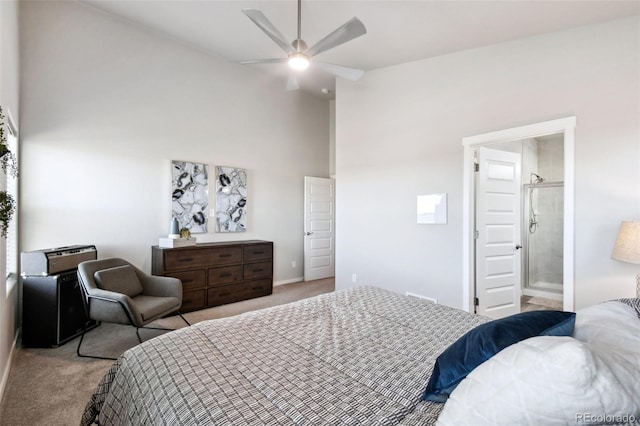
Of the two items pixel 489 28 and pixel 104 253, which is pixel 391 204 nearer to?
pixel 489 28

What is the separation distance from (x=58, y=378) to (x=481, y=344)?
300 centimetres

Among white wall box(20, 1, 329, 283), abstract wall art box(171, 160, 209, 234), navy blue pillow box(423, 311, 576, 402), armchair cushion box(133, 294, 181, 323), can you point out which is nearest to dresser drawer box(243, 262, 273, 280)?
white wall box(20, 1, 329, 283)

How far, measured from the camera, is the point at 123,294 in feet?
9.36

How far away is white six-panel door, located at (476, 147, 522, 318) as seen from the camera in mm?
3473

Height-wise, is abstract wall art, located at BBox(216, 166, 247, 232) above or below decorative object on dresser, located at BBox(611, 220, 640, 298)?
above

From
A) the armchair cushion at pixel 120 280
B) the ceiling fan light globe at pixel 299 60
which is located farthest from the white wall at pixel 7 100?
the ceiling fan light globe at pixel 299 60

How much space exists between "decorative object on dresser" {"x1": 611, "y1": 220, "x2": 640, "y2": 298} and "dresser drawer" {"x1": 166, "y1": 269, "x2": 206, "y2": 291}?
4.29m

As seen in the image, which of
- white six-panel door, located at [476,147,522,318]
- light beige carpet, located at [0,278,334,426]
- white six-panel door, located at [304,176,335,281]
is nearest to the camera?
light beige carpet, located at [0,278,334,426]

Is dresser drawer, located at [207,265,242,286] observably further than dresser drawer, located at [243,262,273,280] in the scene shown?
No

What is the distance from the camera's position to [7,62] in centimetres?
239

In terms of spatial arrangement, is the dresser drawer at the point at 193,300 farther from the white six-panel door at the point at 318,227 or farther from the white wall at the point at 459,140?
the white six-panel door at the point at 318,227

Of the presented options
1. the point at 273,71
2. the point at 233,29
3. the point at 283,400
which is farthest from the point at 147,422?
the point at 273,71

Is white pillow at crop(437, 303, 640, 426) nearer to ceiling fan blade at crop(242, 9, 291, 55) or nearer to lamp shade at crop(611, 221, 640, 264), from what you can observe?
lamp shade at crop(611, 221, 640, 264)

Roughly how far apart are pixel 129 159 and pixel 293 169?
2.72 m
